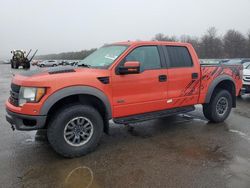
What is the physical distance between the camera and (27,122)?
3.97 m

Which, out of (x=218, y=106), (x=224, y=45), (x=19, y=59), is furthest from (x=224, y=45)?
(x=218, y=106)

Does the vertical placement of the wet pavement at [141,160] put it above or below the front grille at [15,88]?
below

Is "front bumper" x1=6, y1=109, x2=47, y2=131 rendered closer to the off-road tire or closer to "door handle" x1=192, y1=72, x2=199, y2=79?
the off-road tire

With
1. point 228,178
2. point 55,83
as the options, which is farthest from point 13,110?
point 228,178

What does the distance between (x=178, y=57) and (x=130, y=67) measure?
1.54m

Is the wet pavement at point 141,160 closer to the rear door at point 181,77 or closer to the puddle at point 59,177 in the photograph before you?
the puddle at point 59,177

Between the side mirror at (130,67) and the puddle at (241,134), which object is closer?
the side mirror at (130,67)

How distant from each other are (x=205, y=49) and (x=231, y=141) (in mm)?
59467

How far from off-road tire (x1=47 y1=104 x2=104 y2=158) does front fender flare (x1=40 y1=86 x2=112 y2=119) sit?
0.21 meters

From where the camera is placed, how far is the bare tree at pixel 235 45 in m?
55.3

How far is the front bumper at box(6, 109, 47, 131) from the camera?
151 inches

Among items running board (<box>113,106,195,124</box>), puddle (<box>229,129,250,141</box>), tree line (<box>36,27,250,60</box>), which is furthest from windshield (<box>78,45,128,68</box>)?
tree line (<box>36,27,250,60</box>)

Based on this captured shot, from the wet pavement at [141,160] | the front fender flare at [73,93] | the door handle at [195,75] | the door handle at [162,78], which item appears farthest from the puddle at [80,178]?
the door handle at [195,75]

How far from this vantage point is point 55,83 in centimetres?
389
